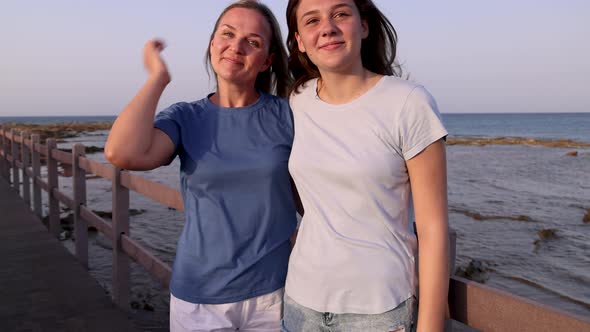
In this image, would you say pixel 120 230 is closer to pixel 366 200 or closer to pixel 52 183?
pixel 366 200

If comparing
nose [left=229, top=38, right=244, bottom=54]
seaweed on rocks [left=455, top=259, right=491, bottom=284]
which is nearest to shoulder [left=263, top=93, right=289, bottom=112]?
nose [left=229, top=38, right=244, bottom=54]

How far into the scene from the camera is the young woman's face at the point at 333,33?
1.54 meters

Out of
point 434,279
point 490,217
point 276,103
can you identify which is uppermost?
point 276,103

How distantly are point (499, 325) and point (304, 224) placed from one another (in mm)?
590

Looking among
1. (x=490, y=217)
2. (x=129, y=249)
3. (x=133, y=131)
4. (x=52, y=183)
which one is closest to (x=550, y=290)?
(x=490, y=217)

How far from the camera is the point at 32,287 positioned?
3.80 metres

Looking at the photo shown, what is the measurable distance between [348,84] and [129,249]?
2358 mm

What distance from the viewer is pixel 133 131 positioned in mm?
1592

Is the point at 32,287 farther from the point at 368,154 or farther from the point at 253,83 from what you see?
the point at 368,154

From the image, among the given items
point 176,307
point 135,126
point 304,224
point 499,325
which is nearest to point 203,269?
point 176,307

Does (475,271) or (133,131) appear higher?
(133,131)

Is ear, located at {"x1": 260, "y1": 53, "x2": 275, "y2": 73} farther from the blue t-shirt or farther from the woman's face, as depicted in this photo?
the blue t-shirt

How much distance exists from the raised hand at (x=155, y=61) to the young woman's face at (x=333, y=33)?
48 centimetres

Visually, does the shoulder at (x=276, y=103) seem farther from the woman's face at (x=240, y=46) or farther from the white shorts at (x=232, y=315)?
the white shorts at (x=232, y=315)
